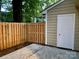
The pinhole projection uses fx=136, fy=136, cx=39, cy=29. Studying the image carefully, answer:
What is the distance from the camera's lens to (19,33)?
37.8 feet

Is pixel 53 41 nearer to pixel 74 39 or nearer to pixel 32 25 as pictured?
pixel 74 39

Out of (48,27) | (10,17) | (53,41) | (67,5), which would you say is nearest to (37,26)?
(48,27)

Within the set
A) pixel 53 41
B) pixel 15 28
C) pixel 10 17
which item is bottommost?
pixel 53 41

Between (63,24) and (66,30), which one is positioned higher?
(63,24)

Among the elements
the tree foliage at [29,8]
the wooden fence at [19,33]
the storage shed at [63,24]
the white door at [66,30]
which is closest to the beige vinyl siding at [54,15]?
the storage shed at [63,24]

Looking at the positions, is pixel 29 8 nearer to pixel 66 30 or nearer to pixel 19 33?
pixel 19 33

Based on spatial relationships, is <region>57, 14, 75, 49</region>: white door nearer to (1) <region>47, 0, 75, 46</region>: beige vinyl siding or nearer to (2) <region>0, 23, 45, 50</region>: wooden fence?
(1) <region>47, 0, 75, 46</region>: beige vinyl siding

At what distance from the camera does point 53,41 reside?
384 inches

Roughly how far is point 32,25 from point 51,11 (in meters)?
3.02

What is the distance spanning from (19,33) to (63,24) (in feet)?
13.7

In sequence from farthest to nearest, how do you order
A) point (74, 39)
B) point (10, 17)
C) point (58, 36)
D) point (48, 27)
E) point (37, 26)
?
point (10, 17)
point (37, 26)
point (48, 27)
point (58, 36)
point (74, 39)

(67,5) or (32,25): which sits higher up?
(67,5)

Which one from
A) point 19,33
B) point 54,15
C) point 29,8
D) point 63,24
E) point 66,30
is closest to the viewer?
point 66,30

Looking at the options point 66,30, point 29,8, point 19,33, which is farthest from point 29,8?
point 66,30
